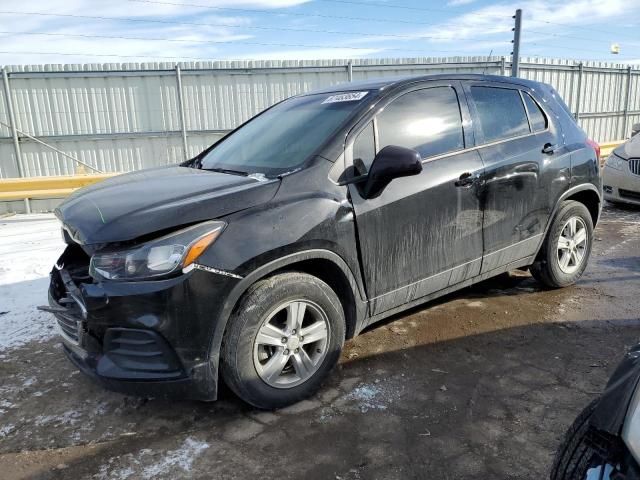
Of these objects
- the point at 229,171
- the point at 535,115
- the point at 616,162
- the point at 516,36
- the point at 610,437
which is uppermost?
the point at 516,36

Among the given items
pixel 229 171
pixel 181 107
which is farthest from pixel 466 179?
pixel 181 107

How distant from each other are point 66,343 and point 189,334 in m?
0.89

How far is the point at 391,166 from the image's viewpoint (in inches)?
115

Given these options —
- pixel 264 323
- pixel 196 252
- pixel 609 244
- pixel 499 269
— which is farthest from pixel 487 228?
pixel 609 244

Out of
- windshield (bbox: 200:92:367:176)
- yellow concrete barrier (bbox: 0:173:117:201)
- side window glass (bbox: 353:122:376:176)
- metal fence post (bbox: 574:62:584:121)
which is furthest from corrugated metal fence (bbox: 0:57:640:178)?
side window glass (bbox: 353:122:376:176)

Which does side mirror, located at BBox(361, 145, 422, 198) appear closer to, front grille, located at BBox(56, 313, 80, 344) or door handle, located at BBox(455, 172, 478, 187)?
door handle, located at BBox(455, 172, 478, 187)

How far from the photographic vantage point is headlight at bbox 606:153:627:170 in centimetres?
775

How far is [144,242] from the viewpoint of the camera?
2.49 meters

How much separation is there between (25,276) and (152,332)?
358cm

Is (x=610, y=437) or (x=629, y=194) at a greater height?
(x=610, y=437)

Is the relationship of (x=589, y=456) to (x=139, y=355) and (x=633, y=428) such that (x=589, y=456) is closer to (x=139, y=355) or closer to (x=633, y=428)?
(x=633, y=428)

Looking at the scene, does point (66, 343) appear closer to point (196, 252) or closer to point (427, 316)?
point (196, 252)

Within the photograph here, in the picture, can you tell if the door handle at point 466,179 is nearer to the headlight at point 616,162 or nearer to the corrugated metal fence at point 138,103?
the headlight at point 616,162

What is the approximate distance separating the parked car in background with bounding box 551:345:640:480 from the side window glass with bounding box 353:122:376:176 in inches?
70.9
